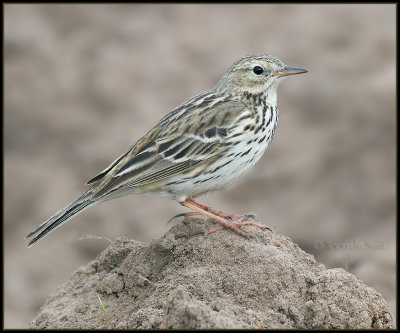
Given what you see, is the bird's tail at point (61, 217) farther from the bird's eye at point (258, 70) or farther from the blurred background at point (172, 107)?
the blurred background at point (172, 107)

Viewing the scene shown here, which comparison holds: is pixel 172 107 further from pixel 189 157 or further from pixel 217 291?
pixel 217 291

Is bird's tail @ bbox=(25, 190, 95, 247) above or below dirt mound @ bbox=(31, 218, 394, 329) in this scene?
above

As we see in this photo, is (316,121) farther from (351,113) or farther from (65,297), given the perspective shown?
(65,297)

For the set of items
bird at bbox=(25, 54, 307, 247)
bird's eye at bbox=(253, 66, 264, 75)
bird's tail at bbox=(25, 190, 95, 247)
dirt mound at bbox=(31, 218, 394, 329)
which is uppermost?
bird's eye at bbox=(253, 66, 264, 75)

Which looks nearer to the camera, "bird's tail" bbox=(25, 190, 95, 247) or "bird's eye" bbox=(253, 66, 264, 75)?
"bird's tail" bbox=(25, 190, 95, 247)

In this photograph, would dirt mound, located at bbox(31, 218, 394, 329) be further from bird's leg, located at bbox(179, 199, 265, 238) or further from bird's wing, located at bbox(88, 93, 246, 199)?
bird's wing, located at bbox(88, 93, 246, 199)

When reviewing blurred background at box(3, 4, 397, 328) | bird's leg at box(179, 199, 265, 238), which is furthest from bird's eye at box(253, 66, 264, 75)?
blurred background at box(3, 4, 397, 328)

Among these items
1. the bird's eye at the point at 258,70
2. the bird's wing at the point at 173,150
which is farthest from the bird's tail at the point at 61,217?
the bird's eye at the point at 258,70

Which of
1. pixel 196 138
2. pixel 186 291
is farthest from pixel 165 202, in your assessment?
pixel 186 291
